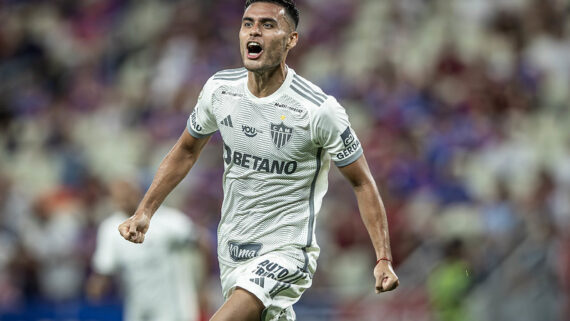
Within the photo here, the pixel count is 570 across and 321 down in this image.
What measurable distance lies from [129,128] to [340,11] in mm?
3422

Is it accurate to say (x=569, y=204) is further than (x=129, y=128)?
No

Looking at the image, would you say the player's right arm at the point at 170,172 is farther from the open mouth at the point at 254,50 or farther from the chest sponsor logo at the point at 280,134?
the open mouth at the point at 254,50

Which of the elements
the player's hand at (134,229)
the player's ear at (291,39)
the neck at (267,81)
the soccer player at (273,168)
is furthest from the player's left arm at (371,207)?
the player's hand at (134,229)

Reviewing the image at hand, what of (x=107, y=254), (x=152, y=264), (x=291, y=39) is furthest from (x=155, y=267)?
(x=291, y=39)

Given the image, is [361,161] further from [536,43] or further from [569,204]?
[536,43]

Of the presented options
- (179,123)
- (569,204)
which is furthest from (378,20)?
(569,204)

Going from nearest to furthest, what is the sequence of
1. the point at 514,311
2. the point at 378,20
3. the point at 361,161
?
the point at 361,161 → the point at 514,311 → the point at 378,20

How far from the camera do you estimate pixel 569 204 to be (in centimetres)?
1100

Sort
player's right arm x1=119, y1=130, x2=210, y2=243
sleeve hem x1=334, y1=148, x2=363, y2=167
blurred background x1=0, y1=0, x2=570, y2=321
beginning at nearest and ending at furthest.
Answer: sleeve hem x1=334, y1=148, x2=363, y2=167 < player's right arm x1=119, y1=130, x2=210, y2=243 < blurred background x1=0, y1=0, x2=570, y2=321

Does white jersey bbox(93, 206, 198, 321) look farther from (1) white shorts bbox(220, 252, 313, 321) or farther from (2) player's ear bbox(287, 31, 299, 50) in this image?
(2) player's ear bbox(287, 31, 299, 50)

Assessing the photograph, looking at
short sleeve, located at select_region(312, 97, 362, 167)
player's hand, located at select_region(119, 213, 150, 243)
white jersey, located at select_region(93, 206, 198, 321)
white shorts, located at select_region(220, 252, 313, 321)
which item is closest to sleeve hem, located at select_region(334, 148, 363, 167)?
short sleeve, located at select_region(312, 97, 362, 167)

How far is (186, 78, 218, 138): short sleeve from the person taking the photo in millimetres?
5867

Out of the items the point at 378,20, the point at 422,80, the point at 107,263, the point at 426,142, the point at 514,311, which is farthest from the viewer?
the point at 378,20

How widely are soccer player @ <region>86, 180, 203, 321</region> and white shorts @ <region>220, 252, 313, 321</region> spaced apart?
3540 mm
